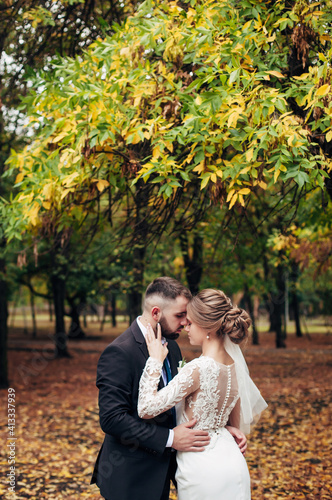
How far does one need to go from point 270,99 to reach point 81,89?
201 centimetres

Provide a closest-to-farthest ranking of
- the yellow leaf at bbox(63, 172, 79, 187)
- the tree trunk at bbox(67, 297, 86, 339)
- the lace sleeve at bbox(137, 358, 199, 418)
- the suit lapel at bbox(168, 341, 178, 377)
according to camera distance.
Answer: the lace sleeve at bbox(137, 358, 199, 418), the suit lapel at bbox(168, 341, 178, 377), the yellow leaf at bbox(63, 172, 79, 187), the tree trunk at bbox(67, 297, 86, 339)

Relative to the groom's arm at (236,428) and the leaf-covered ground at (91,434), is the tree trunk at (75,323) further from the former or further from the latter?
the groom's arm at (236,428)

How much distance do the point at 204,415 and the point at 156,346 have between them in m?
0.57

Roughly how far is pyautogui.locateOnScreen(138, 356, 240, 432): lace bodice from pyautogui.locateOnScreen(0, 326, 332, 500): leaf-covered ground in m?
3.52

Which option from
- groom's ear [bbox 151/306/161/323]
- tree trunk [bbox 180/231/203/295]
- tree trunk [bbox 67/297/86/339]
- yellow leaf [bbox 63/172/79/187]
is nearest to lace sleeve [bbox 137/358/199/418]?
groom's ear [bbox 151/306/161/323]

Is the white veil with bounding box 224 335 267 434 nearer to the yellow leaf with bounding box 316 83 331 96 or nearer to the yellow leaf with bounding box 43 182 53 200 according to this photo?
the yellow leaf with bounding box 316 83 331 96

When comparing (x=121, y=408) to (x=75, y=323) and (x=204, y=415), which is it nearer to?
(x=204, y=415)

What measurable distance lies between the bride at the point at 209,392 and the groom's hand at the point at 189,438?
0.06 metres

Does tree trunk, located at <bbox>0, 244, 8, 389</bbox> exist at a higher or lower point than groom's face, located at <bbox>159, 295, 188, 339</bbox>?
lower

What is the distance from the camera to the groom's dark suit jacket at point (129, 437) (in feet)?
9.86

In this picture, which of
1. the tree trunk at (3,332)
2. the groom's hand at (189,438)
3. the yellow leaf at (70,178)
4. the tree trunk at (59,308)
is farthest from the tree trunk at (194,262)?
the groom's hand at (189,438)

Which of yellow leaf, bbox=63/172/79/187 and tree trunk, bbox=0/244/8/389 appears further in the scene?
tree trunk, bbox=0/244/8/389

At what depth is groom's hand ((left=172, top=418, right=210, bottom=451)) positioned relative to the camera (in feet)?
10.1

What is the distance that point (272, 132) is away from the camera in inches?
146
